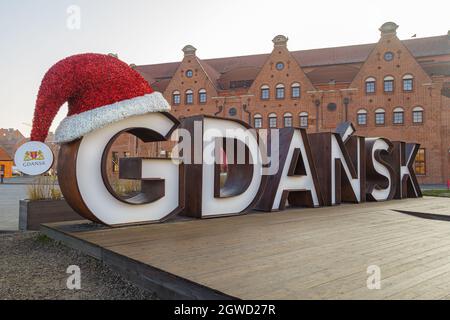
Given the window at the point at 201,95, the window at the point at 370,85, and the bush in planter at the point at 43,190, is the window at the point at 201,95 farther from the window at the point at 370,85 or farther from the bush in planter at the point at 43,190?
the bush in planter at the point at 43,190

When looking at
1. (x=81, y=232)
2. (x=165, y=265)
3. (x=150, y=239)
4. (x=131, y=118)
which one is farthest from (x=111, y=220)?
(x=165, y=265)

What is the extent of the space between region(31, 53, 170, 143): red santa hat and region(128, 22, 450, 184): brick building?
27496 millimetres

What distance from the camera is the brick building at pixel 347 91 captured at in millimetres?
29141

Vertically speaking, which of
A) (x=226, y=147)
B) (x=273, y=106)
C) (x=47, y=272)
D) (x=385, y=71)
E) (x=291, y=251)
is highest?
(x=385, y=71)

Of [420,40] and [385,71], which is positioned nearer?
[385,71]

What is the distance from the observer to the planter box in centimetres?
729

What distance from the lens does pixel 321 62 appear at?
3716cm

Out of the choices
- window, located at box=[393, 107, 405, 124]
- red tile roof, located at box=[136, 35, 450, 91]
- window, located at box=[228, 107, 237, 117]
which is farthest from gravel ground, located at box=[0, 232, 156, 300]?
red tile roof, located at box=[136, 35, 450, 91]

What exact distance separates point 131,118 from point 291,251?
344 centimetres

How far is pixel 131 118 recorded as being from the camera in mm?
6098

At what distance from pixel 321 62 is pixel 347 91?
23.2 ft
